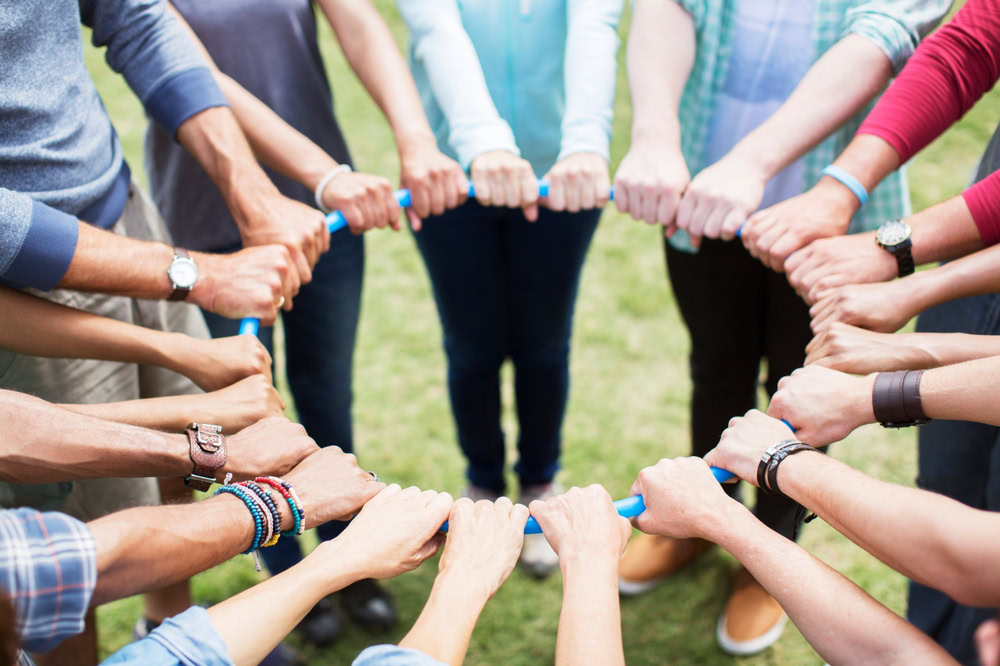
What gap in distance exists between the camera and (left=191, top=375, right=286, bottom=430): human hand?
172cm

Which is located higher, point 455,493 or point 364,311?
point 364,311

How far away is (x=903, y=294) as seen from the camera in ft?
6.04

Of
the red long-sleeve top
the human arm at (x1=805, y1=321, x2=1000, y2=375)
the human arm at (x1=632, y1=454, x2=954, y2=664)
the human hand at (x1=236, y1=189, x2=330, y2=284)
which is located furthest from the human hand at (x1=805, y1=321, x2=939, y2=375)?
the human hand at (x1=236, y1=189, x2=330, y2=284)

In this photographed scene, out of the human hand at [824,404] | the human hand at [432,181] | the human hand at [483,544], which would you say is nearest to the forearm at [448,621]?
the human hand at [483,544]

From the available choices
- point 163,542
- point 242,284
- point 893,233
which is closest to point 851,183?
point 893,233

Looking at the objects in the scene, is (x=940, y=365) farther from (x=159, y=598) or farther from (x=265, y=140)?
(x=159, y=598)

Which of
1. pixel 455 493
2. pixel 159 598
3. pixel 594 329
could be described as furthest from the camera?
pixel 594 329

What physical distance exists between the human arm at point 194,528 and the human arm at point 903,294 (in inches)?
44.4

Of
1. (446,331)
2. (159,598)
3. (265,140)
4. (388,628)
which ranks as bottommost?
(388,628)

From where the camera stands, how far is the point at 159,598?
100 inches

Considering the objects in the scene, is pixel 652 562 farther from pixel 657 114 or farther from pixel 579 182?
pixel 657 114

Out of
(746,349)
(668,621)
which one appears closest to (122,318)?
(746,349)

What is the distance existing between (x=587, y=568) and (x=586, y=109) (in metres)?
1.37

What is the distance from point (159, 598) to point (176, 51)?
1.66 m
